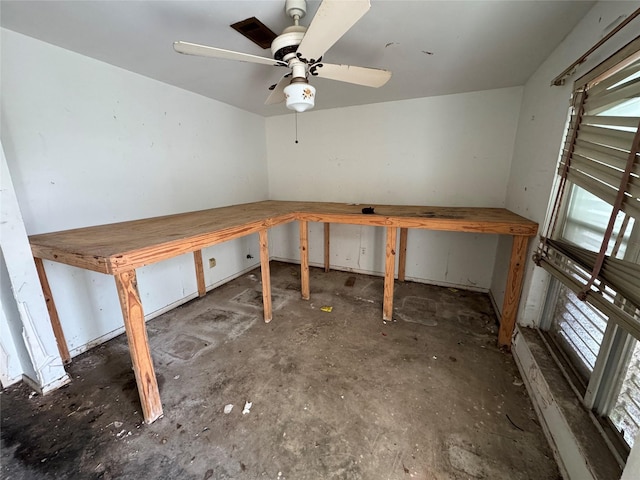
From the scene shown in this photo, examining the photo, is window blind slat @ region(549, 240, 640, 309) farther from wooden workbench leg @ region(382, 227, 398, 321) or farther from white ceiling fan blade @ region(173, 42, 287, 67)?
white ceiling fan blade @ region(173, 42, 287, 67)

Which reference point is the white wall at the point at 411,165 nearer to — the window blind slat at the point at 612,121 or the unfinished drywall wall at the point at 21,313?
the window blind slat at the point at 612,121

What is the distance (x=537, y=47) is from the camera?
1749mm

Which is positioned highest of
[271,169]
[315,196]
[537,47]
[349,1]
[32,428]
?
[537,47]

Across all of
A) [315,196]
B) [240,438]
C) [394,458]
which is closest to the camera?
[394,458]

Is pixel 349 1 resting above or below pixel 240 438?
above

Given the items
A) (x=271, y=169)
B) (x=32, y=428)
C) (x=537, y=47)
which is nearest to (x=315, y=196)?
(x=271, y=169)

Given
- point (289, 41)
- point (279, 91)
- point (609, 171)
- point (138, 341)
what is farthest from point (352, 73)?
point (138, 341)

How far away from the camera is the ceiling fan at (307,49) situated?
1.02 m

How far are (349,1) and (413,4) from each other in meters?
0.62

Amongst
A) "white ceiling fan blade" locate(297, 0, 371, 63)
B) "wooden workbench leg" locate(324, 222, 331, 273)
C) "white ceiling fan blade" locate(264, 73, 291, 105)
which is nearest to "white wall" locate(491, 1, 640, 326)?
"white ceiling fan blade" locate(297, 0, 371, 63)

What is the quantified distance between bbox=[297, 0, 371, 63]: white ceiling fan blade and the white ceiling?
11.1 inches

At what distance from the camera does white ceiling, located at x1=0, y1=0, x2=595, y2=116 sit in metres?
1.35

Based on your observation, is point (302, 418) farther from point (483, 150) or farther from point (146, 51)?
point (483, 150)

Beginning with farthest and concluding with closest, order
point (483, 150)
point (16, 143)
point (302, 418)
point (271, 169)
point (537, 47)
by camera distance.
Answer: point (271, 169) → point (483, 150) → point (537, 47) → point (16, 143) → point (302, 418)
